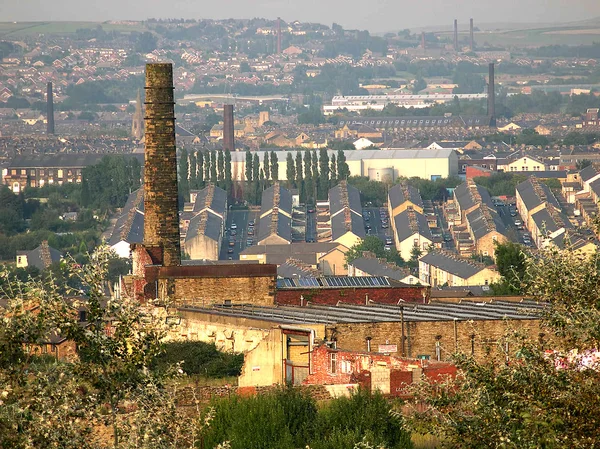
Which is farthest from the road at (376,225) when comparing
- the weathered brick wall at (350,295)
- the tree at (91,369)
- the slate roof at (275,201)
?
the tree at (91,369)

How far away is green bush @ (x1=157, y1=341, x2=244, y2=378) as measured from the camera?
18.1 m

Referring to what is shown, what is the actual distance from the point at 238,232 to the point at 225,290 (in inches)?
1848

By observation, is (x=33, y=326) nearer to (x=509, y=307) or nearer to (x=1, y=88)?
(x=509, y=307)

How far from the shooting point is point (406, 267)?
195 feet

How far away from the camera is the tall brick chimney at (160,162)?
25.6m

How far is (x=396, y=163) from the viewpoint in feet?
293

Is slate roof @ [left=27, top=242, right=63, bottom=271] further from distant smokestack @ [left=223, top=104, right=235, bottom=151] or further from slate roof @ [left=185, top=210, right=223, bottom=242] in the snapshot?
distant smokestack @ [left=223, top=104, right=235, bottom=151]

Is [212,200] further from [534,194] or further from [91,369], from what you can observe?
[91,369]

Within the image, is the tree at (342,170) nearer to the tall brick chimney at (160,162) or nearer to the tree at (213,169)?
the tree at (213,169)

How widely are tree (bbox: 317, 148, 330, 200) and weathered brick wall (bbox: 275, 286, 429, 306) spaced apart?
54.1 meters

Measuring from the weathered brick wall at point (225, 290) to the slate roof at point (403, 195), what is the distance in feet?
157

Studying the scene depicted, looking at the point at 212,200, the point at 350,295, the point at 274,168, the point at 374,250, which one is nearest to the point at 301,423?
the point at 350,295

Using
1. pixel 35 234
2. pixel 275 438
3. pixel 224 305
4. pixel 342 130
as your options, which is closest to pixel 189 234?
pixel 35 234

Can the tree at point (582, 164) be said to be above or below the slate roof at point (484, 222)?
below
